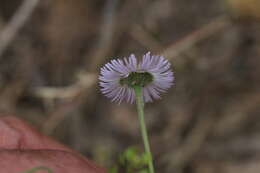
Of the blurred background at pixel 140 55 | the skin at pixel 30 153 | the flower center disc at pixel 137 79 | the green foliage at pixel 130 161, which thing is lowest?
the green foliage at pixel 130 161

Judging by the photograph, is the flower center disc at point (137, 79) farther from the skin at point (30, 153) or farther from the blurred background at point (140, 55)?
the blurred background at point (140, 55)

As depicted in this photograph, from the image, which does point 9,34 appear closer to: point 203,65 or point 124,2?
point 124,2

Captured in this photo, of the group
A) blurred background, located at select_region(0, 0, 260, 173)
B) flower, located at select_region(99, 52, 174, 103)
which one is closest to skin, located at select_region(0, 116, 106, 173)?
flower, located at select_region(99, 52, 174, 103)

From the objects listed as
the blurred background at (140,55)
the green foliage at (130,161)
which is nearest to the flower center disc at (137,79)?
the green foliage at (130,161)

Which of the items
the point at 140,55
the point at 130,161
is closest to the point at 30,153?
the point at 130,161

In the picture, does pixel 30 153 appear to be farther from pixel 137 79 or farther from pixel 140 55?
pixel 140 55

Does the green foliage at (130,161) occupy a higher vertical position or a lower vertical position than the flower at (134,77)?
lower

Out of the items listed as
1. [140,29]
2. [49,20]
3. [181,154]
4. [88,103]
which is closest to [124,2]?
[140,29]

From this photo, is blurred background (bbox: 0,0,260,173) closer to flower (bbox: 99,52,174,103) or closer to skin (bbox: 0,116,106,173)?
skin (bbox: 0,116,106,173)
